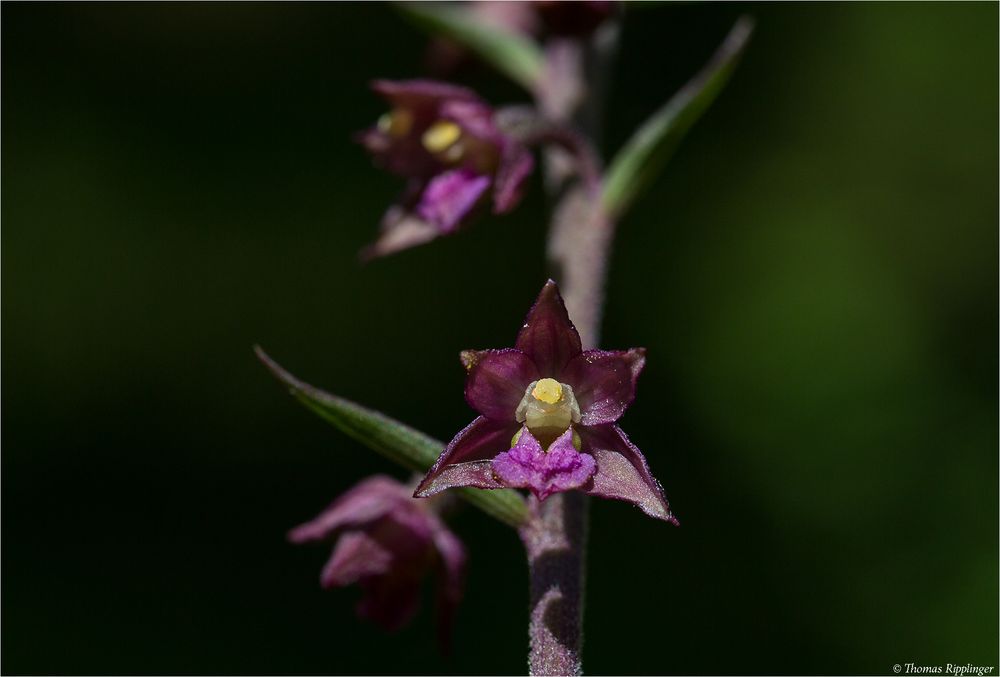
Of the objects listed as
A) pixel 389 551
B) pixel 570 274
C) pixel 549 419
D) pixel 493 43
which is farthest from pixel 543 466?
pixel 493 43

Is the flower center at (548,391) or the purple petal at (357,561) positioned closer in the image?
the flower center at (548,391)

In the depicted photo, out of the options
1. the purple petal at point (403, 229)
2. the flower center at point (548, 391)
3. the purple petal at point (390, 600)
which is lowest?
the purple petal at point (390, 600)

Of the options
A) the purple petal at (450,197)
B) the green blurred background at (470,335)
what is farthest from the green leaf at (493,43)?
the green blurred background at (470,335)

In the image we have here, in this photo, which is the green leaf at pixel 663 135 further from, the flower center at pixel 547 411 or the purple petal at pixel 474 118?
the flower center at pixel 547 411

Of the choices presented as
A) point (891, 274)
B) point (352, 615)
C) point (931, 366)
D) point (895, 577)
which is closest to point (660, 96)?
point (891, 274)

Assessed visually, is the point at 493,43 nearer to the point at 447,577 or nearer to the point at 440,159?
the point at 440,159

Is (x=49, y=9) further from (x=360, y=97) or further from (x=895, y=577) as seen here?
(x=895, y=577)

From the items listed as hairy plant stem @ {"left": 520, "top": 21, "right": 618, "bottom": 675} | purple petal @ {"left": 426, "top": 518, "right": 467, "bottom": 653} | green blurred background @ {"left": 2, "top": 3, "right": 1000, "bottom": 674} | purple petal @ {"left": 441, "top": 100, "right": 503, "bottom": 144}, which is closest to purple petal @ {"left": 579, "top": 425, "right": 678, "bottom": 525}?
hairy plant stem @ {"left": 520, "top": 21, "right": 618, "bottom": 675}
